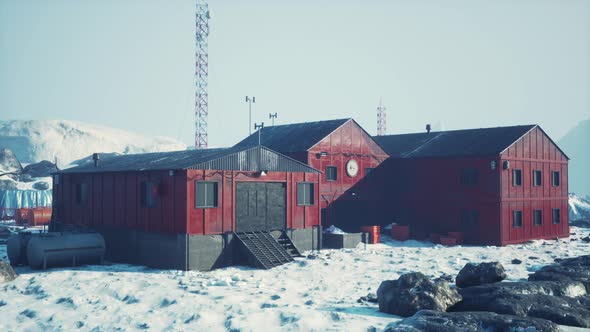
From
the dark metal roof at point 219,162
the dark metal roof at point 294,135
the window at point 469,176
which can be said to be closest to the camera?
the dark metal roof at point 219,162

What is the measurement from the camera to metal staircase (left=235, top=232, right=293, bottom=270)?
25.4m

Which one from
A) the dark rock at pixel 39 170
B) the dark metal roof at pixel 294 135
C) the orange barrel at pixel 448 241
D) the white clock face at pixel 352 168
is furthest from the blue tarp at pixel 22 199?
the orange barrel at pixel 448 241

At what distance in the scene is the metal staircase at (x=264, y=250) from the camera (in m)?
25.4

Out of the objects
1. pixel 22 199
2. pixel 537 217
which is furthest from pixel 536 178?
pixel 22 199

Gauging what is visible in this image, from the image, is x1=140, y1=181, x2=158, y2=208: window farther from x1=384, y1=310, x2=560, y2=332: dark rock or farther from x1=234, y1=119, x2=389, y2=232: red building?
x1=384, y1=310, x2=560, y2=332: dark rock

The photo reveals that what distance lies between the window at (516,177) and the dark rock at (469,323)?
2471 cm

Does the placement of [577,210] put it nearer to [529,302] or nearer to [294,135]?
[294,135]

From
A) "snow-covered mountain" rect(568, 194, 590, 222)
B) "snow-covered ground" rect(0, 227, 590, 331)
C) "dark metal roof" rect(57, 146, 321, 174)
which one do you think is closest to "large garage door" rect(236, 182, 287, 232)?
"dark metal roof" rect(57, 146, 321, 174)

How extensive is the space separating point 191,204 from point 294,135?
17691 millimetres

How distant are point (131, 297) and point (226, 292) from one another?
323 cm

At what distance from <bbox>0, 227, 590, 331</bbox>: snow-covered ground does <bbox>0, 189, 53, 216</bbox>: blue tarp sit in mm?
33479

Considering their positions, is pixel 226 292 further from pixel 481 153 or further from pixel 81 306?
pixel 481 153

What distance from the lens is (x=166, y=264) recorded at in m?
24.7

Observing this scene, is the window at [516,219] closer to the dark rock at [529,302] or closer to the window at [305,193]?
the window at [305,193]
